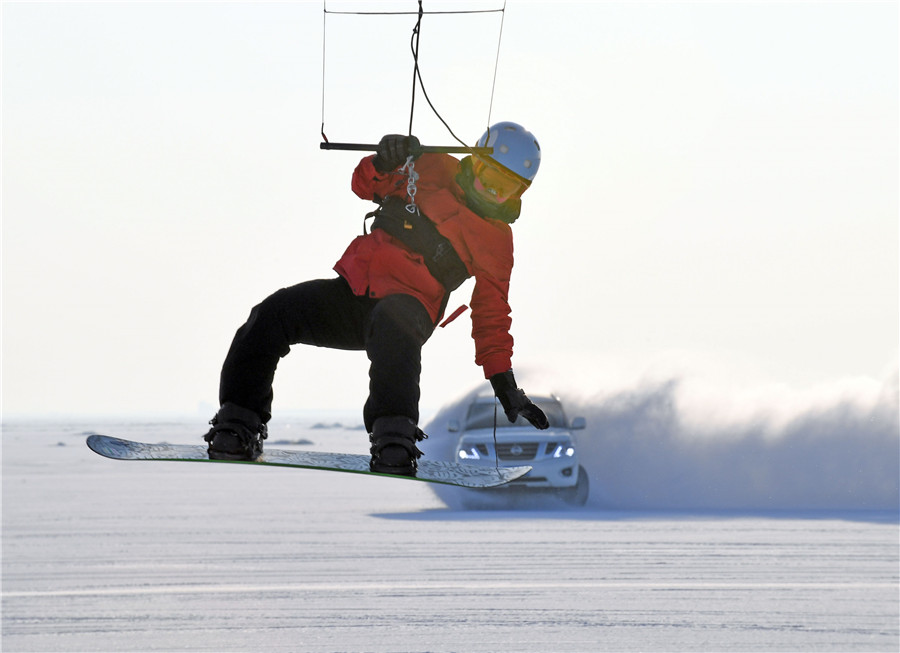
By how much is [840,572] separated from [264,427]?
102 m

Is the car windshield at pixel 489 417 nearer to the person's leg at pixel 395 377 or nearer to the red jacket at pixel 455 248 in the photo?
the person's leg at pixel 395 377

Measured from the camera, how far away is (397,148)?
13.0 feet

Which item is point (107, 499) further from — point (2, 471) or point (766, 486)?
point (766, 486)

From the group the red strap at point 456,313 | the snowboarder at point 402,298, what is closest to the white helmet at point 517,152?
the snowboarder at point 402,298

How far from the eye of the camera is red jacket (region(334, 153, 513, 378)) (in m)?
4.20

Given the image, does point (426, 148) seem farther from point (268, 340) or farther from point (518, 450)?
point (518, 450)

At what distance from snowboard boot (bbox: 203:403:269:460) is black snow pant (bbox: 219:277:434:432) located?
4 centimetres

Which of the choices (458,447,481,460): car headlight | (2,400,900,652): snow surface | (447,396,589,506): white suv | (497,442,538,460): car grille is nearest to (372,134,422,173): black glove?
(458,447,481,460): car headlight

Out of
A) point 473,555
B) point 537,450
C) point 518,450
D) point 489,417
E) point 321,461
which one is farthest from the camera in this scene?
point 473,555

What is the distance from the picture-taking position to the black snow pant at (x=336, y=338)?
4.33 m

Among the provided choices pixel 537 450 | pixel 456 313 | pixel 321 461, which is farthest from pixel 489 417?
pixel 456 313

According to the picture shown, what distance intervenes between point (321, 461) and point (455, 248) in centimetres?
154

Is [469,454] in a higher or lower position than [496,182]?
lower

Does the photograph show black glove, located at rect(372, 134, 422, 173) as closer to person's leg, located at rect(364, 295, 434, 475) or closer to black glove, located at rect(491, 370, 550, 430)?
person's leg, located at rect(364, 295, 434, 475)
